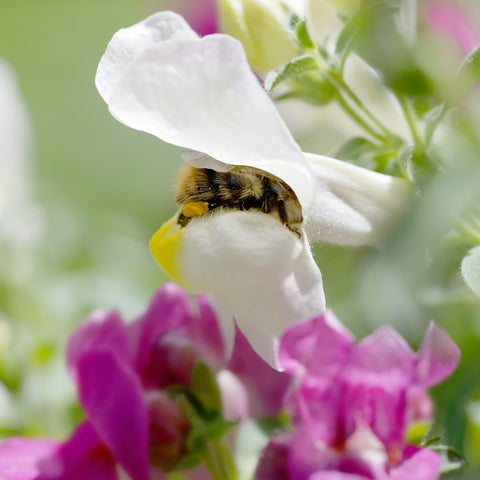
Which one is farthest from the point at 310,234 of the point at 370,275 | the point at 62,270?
the point at 62,270

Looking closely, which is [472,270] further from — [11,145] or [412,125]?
Answer: [11,145]

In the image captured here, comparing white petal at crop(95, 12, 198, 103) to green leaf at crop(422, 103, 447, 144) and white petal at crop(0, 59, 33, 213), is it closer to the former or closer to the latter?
green leaf at crop(422, 103, 447, 144)

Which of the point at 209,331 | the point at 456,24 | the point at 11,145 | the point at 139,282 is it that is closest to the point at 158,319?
the point at 209,331

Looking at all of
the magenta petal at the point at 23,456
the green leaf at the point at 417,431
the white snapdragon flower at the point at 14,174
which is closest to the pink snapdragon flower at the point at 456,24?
the green leaf at the point at 417,431

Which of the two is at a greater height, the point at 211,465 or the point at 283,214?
the point at 283,214

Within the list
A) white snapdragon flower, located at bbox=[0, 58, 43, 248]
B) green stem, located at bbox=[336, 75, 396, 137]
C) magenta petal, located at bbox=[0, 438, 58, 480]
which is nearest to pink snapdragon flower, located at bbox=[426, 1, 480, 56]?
green stem, located at bbox=[336, 75, 396, 137]

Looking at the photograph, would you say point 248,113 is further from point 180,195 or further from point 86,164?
point 86,164
